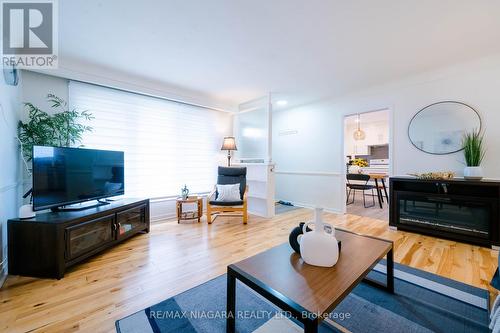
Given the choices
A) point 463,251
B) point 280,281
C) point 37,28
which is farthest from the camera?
point 463,251

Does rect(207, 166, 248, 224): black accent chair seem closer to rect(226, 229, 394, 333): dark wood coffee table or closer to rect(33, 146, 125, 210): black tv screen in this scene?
rect(33, 146, 125, 210): black tv screen

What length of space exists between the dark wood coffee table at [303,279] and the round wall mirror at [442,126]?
7.87ft

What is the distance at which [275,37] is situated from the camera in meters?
2.17

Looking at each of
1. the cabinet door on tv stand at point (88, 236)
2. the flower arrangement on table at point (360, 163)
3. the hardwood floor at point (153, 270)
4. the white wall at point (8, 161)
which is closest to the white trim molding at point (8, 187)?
the white wall at point (8, 161)

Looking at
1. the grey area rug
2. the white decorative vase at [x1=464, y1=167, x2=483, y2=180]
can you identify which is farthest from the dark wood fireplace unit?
the grey area rug

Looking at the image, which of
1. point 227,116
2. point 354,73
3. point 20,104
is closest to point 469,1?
point 354,73

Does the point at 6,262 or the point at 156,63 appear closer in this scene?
the point at 6,262

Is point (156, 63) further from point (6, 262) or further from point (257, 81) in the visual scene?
point (6, 262)

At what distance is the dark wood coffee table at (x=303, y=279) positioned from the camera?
0.89m

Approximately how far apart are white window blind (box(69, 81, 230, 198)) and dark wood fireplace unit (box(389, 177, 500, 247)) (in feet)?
11.0

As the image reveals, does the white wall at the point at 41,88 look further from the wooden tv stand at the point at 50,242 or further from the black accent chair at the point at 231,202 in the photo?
the black accent chair at the point at 231,202

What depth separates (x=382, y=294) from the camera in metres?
1.57

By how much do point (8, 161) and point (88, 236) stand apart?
1031mm

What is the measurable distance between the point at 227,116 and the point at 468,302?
4.33 m
